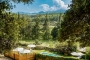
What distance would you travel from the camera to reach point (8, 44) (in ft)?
34.0

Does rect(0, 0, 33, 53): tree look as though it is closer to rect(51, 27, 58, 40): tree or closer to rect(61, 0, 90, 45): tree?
rect(61, 0, 90, 45): tree

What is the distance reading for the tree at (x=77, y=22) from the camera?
692cm

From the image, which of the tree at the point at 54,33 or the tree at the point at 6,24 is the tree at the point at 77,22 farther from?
the tree at the point at 54,33

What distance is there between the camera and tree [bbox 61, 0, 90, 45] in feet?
22.7

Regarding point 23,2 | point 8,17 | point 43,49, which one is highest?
point 23,2

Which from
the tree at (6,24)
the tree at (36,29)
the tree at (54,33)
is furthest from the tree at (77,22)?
the tree at (54,33)

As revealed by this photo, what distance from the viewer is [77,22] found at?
7.28 metres

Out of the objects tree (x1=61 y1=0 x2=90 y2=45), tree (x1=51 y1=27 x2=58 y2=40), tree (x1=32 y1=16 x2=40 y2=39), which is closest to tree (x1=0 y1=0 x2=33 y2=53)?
tree (x1=61 y1=0 x2=90 y2=45)

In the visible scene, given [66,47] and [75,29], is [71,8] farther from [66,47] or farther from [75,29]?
[66,47]

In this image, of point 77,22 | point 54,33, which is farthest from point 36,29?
point 77,22

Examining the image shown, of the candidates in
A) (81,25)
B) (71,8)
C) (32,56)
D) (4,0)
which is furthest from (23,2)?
(32,56)

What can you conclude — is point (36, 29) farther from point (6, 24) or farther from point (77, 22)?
point (77, 22)

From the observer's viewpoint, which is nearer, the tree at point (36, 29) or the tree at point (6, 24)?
the tree at point (6, 24)

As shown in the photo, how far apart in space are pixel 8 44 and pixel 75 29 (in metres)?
4.26
